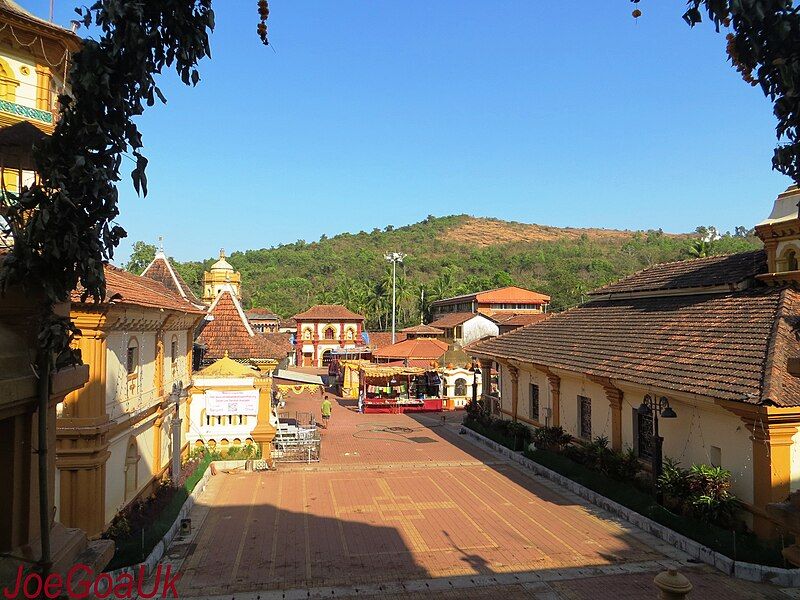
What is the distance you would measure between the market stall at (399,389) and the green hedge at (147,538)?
17.7m

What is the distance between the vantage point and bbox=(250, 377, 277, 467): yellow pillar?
1872 centimetres

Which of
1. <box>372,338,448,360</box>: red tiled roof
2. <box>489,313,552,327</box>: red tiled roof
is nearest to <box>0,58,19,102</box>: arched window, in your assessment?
<box>372,338,448,360</box>: red tiled roof

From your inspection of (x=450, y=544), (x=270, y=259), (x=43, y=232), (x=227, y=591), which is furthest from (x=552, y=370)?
(x=270, y=259)

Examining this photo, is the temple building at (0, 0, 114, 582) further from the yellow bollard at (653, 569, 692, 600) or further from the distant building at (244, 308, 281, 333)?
the distant building at (244, 308, 281, 333)

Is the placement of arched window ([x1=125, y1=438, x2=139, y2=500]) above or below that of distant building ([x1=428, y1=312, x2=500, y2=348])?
below

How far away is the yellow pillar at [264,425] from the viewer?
18719 millimetres

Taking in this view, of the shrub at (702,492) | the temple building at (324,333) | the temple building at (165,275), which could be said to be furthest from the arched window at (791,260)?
the temple building at (324,333)

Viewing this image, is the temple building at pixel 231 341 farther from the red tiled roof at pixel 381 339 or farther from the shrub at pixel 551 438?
the red tiled roof at pixel 381 339

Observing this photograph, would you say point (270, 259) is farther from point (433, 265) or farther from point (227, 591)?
point (227, 591)

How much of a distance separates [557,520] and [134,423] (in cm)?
990

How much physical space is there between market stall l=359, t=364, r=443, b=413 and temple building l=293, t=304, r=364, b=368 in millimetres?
27814

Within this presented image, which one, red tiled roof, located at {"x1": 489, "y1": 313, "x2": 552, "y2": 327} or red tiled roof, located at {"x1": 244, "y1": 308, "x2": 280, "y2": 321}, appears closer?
red tiled roof, located at {"x1": 489, "y1": 313, "x2": 552, "y2": 327}

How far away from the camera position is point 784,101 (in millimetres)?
3641

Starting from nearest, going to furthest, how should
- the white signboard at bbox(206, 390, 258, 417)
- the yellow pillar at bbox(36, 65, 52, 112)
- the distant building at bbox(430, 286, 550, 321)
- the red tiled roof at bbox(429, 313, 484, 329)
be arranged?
the yellow pillar at bbox(36, 65, 52, 112), the white signboard at bbox(206, 390, 258, 417), the red tiled roof at bbox(429, 313, 484, 329), the distant building at bbox(430, 286, 550, 321)
